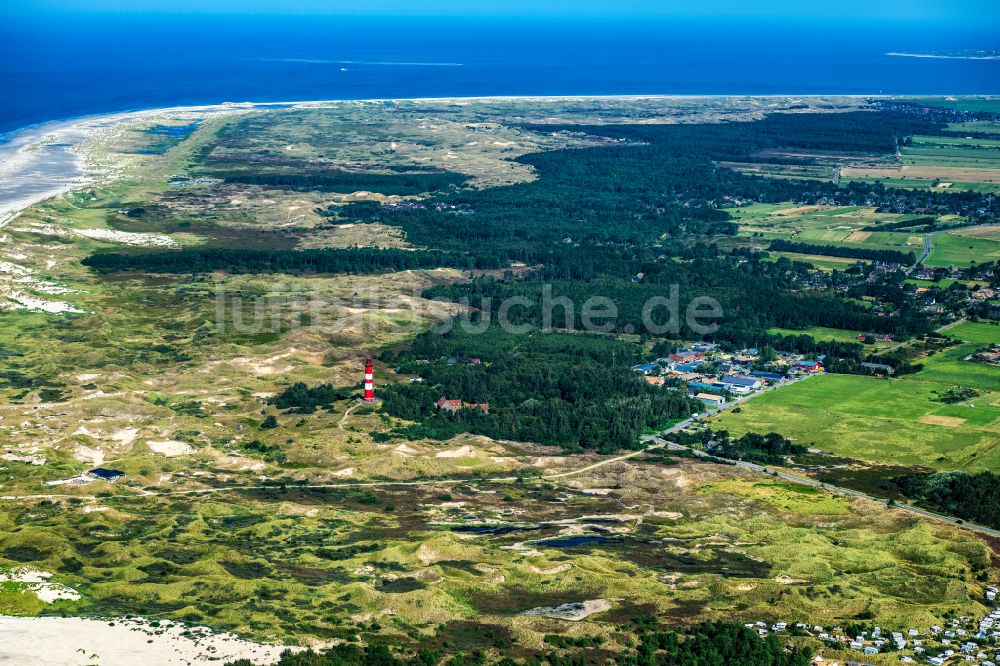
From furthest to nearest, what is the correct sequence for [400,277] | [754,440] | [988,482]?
[400,277]
[754,440]
[988,482]

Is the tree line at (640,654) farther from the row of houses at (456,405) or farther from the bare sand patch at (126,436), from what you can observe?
the row of houses at (456,405)

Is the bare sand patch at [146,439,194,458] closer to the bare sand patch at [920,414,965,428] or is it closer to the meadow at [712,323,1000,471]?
the meadow at [712,323,1000,471]

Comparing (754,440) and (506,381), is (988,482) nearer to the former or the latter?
(754,440)

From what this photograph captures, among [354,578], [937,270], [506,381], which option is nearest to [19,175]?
[506,381]

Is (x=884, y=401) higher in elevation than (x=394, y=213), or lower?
lower

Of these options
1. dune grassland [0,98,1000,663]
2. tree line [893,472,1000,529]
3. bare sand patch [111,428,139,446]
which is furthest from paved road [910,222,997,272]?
bare sand patch [111,428,139,446]

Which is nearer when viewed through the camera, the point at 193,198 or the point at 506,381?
the point at 506,381

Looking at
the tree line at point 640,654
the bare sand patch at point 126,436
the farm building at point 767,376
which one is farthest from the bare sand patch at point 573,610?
the farm building at point 767,376

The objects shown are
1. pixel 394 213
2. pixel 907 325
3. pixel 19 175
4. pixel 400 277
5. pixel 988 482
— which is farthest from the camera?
pixel 19 175
